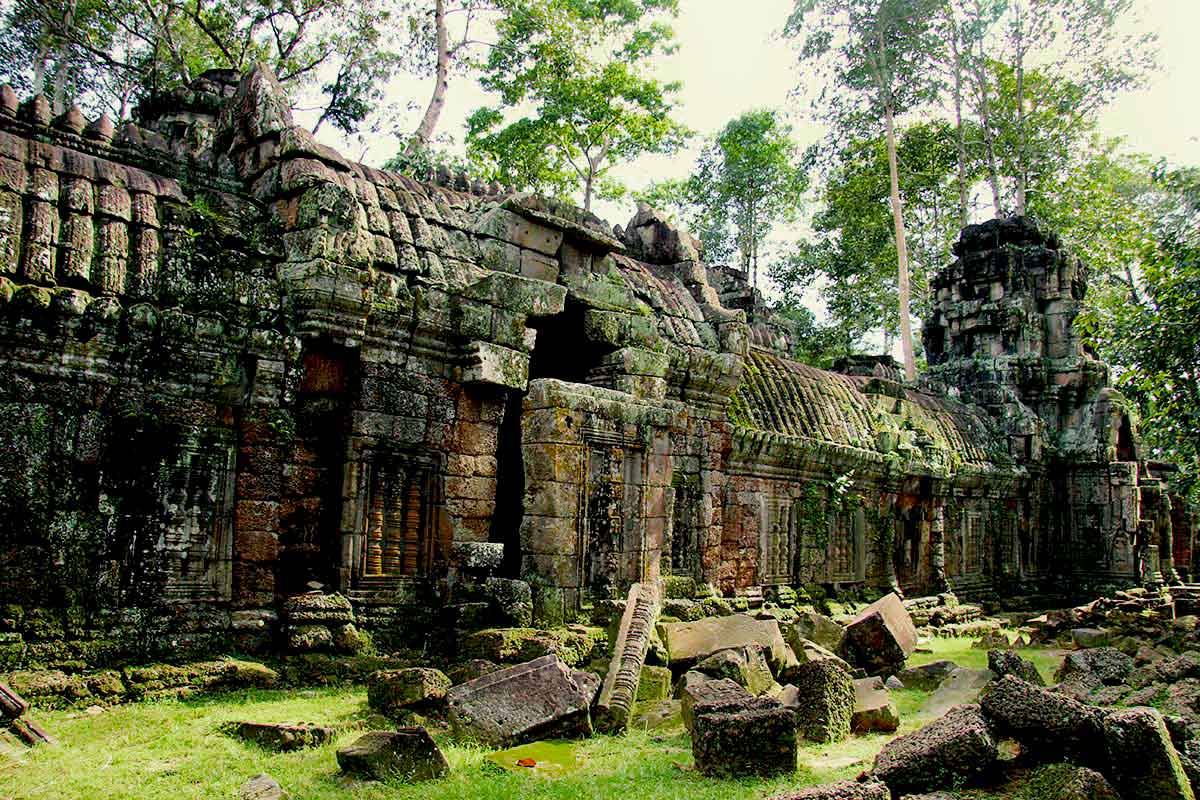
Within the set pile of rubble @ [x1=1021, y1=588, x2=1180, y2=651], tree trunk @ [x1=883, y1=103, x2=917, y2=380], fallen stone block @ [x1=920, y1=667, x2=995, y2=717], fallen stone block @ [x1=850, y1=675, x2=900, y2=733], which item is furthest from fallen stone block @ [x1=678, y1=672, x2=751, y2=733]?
tree trunk @ [x1=883, y1=103, x2=917, y2=380]

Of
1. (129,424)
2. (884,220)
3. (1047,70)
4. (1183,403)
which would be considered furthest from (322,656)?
(1047,70)

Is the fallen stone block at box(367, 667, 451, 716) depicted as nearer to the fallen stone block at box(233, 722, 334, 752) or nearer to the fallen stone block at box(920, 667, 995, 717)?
the fallen stone block at box(233, 722, 334, 752)

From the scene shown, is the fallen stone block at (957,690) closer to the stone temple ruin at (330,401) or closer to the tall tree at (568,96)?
the stone temple ruin at (330,401)

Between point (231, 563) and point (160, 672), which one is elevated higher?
point (231, 563)

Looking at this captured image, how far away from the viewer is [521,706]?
5523 millimetres

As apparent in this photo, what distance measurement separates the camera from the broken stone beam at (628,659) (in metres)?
6.05

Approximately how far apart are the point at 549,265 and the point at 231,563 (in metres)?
3.95

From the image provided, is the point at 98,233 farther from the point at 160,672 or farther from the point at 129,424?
the point at 160,672

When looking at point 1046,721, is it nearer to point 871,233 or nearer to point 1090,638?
point 1090,638

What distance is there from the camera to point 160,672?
5.72 metres

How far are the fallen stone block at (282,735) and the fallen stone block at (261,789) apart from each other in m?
0.55

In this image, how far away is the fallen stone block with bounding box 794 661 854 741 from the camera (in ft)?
19.7

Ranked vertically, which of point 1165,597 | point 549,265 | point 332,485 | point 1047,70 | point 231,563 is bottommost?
point 1165,597

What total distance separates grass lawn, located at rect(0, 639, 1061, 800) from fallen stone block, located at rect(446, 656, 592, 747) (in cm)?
14
